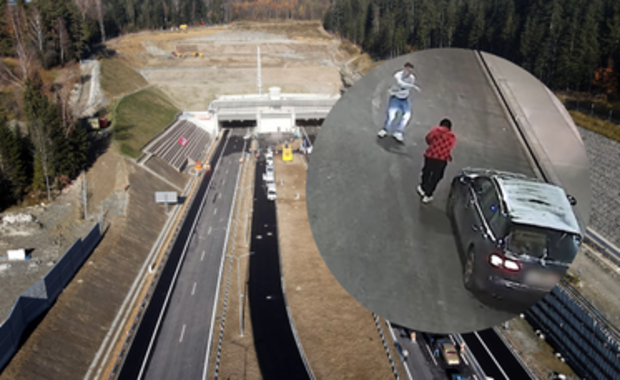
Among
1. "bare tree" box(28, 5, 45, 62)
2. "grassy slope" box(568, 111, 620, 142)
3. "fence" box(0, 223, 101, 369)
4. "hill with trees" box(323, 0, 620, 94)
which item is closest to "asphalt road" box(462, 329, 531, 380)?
"fence" box(0, 223, 101, 369)

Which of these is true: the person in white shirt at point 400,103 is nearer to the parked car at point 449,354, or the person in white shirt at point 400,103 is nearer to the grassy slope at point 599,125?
the parked car at point 449,354

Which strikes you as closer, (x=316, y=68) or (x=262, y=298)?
(x=262, y=298)

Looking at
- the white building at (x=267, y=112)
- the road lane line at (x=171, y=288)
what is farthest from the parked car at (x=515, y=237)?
the white building at (x=267, y=112)

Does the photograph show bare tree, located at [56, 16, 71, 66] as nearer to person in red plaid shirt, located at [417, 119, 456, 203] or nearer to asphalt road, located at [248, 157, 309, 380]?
asphalt road, located at [248, 157, 309, 380]

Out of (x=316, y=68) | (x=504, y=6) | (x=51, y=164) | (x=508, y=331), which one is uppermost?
(x=504, y=6)

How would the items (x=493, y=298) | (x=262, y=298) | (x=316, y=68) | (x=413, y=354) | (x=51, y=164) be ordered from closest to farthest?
(x=493, y=298)
(x=413, y=354)
(x=262, y=298)
(x=51, y=164)
(x=316, y=68)

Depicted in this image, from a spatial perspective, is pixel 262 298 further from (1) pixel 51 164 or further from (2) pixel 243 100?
(2) pixel 243 100

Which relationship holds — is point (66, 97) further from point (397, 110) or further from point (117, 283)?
point (397, 110)

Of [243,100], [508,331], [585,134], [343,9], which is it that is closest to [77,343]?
[508,331]
